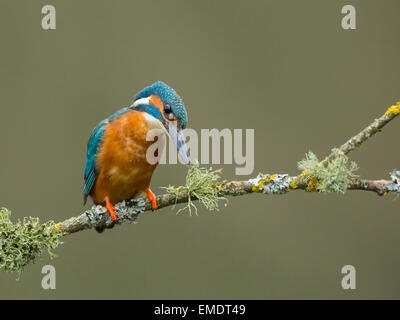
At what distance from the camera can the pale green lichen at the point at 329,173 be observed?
191 cm

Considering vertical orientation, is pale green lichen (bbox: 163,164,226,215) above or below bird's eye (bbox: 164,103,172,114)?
below

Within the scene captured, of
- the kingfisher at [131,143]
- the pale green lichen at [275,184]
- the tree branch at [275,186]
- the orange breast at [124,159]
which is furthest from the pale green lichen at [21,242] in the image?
the pale green lichen at [275,184]

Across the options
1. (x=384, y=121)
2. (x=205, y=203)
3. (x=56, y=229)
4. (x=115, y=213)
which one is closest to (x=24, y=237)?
(x=56, y=229)

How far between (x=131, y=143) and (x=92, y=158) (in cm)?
27

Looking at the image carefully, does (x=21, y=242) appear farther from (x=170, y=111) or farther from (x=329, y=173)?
(x=329, y=173)

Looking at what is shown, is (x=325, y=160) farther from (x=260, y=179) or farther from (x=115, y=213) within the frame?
(x=115, y=213)

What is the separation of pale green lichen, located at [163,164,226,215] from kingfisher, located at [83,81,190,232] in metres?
0.34

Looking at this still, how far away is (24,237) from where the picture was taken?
1958 mm

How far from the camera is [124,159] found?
253cm

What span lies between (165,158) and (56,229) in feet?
2.46

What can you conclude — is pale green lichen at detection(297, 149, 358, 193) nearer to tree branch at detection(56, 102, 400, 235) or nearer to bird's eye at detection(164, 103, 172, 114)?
tree branch at detection(56, 102, 400, 235)

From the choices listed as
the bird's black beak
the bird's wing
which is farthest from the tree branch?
the bird's wing

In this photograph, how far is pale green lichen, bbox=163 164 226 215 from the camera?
2023 mm

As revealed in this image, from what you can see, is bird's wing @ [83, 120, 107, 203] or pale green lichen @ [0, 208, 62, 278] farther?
bird's wing @ [83, 120, 107, 203]
